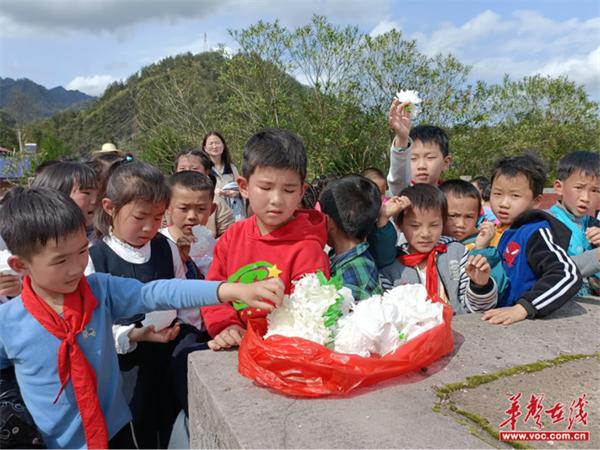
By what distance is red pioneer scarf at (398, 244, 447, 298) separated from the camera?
2.63 m

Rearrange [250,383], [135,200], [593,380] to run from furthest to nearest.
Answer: [135,200] < [593,380] < [250,383]

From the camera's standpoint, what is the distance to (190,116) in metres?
20.1

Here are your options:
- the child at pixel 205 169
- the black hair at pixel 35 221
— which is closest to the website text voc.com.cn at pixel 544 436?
the black hair at pixel 35 221

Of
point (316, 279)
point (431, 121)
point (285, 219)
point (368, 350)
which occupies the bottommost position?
point (368, 350)

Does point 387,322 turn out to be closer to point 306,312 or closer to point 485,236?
point 306,312

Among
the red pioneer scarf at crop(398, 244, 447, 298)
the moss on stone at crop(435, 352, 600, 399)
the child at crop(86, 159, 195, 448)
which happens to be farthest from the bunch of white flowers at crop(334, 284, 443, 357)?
the child at crop(86, 159, 195, 448)

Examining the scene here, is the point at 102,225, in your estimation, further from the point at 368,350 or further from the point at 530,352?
the point at 530,352

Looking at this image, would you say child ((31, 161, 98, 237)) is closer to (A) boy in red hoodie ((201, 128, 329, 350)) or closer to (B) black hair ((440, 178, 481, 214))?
(A) boy in red hoodie ((201, 128, 329, 350))

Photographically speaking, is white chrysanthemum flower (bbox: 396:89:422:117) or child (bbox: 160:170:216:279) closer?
child (bbox: 160:170:216:279)

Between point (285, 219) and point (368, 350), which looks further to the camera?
→ point (285, 219)

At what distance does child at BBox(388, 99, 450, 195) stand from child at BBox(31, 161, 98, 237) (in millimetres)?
1849

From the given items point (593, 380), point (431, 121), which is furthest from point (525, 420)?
point (431, 121)

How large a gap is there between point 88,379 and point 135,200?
921mm

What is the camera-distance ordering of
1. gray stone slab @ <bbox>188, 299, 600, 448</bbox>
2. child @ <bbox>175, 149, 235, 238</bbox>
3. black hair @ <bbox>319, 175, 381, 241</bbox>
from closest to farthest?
gray stone slab @ <bbox>188, 299, 600, 448</bbox> → black hair @ <bbox>319, 175, 381, 241</bbox> → child @ <bbox>175, 149, 235, 238</bbox>
